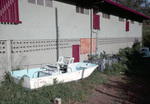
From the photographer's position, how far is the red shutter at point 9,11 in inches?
250

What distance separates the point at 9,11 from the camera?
6551 mm

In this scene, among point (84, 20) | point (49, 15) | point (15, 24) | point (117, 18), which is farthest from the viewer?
point (117, 18)

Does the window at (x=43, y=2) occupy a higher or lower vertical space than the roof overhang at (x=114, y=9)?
lower

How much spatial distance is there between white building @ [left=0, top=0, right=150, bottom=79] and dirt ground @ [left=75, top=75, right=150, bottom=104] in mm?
3658

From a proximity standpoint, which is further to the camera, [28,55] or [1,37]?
[28,55]

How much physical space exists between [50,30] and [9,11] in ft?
8.65

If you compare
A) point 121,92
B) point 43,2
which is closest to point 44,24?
point 43,2

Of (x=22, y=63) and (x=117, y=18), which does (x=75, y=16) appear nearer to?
(x=22, y=63)

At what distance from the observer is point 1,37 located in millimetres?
6465

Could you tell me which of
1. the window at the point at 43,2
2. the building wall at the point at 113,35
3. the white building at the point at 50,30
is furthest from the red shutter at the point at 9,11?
the building wall at the point at 113,35

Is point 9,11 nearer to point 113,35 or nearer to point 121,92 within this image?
point 121,92

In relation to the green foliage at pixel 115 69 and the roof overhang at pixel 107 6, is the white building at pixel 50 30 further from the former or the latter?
the green foliage at pixel 115 69

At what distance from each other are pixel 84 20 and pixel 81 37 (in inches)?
53.6

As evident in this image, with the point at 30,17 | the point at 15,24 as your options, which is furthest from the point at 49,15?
the point at 15,24
